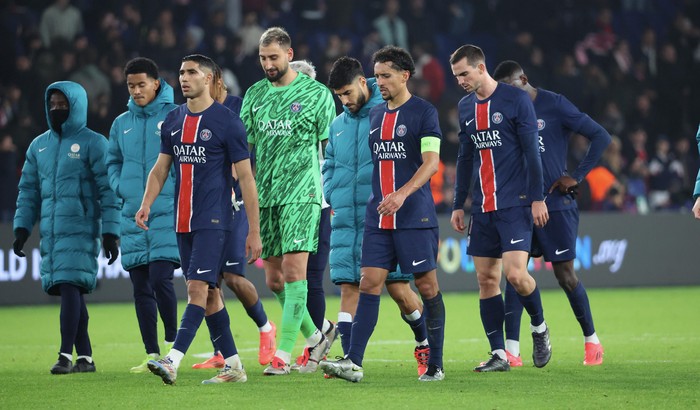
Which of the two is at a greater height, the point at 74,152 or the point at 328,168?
the point at 74,152

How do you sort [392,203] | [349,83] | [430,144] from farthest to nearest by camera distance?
1. [349,83]
2. [430,144]
3. [392,203]

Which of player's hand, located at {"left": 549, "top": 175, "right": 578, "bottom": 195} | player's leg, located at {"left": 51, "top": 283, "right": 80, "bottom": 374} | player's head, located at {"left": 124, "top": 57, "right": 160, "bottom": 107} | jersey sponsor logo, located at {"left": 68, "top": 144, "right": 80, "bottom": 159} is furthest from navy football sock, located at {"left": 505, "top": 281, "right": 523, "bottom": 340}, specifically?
jersey sponsor logo, located at {"left": 68, "top": 144, "right": 80, "bottom": 159}

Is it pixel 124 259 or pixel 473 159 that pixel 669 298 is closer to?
pixel 473 159

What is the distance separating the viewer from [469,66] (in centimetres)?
854

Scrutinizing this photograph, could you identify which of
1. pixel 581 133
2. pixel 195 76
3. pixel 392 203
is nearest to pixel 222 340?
pixel 392 203

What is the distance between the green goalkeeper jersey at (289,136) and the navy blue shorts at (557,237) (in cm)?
185

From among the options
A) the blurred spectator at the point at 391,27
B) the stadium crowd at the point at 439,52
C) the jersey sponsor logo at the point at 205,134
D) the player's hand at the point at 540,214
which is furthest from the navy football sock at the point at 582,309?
the blurred spectator at the point at 391,27

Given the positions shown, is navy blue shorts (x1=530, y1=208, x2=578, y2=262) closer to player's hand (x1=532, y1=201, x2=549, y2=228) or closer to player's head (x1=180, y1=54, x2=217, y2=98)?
player's hand (x1=532, y1=201, x2=549, y2=228)

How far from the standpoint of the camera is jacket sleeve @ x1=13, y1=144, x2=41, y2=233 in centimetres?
947

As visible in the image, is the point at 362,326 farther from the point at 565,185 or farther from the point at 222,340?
the point at 565,185

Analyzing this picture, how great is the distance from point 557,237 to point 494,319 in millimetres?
959

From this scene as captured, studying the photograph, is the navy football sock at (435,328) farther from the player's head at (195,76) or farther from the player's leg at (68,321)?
the player's leg at (68,321)

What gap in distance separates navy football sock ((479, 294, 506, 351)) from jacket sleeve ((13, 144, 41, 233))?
11.6 ft

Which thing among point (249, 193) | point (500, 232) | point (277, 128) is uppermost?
point (277, 128)
